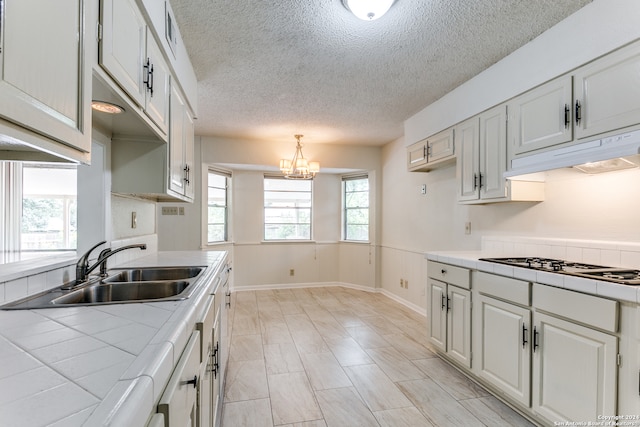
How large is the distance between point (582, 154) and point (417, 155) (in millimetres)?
1941

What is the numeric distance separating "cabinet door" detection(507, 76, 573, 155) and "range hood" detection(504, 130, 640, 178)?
0.09 meters

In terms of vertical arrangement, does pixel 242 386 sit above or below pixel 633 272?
below

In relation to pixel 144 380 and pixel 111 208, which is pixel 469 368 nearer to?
pixel 144 380

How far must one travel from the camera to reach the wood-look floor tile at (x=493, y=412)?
1896mm

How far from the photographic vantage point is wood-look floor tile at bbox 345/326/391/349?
310 centimetres

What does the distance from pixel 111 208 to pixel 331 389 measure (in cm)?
196

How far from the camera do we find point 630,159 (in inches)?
64.7

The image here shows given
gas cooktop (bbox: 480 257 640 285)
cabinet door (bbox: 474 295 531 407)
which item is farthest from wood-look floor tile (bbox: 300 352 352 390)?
gas cooktop (bbox: 480 257 640 285)

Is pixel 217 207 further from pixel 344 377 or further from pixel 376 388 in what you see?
pixel 376 388

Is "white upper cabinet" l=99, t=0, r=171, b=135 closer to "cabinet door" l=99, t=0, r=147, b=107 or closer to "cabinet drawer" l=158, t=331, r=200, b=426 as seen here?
"cabinet door" l=99, t=0, r=147, b=107

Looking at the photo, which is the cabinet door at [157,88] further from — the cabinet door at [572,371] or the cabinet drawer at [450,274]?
the cabinet door at [572,371]

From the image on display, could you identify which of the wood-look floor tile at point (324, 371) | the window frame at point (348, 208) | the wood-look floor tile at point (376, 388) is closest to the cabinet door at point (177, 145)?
the wood-look floor tile at point (324, 371)

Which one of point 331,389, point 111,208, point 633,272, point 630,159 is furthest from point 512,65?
point 111,208

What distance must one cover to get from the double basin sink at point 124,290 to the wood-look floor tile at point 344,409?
1.22m
